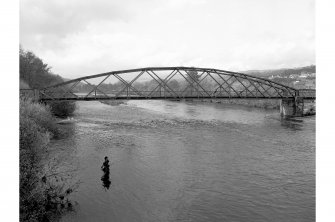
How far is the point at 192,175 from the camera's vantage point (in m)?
25.0

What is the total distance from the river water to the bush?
56.9 feet

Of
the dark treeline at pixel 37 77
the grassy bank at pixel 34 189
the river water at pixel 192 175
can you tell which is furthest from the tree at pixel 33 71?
the grassy bank at pixel 34 189

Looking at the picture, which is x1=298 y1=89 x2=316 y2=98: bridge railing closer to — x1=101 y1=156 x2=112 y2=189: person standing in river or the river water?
the river water

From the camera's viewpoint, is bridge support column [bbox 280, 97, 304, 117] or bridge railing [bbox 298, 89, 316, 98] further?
bridge railing [bbox 298, 89, 316, 98]

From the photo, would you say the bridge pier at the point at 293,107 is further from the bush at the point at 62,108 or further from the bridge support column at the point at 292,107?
the bush at the point at 62,108

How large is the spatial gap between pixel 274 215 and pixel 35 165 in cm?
1494

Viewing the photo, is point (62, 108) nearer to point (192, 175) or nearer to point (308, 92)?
point (192, 175)

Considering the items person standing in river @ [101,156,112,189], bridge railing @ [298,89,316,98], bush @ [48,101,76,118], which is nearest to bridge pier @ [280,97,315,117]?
bridge railing @ [298,89,316,98]

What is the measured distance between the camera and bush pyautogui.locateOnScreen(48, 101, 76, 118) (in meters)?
58.9

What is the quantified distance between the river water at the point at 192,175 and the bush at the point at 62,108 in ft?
56.9

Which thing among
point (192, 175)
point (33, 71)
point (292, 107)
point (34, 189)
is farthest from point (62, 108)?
point (292, 107)

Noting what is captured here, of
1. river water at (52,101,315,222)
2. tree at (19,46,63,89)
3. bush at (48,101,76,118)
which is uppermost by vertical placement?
tree at (19,46,63,89)
